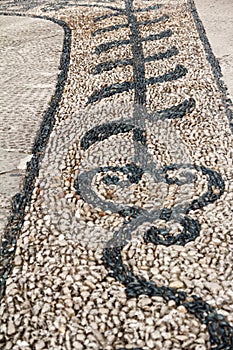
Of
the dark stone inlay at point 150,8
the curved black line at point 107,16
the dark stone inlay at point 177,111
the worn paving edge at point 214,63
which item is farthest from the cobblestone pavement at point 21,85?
the worn paving edge at point 214,63

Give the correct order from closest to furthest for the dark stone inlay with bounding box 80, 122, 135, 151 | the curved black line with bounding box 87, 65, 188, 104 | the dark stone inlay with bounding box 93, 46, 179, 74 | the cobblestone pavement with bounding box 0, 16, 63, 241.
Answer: the cobblestone pavement with bounding box 0, 16, 63, 241 < the dark stone inlay with bounding box 80, 122, 135, 151 < the curved black line with bounding box 87, 65, 188, 104 < the dark stone inlay with bounding box 93, 46, 179, 74

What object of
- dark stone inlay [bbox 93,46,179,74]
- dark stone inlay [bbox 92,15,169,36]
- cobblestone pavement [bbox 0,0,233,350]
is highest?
cobblestone pavement [bbox 0,0,233,350]

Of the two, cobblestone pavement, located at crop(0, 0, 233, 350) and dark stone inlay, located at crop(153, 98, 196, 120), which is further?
dark stone inlay, located at crop(153, 98, 196, 120)

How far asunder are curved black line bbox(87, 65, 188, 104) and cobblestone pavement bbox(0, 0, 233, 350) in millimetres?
21

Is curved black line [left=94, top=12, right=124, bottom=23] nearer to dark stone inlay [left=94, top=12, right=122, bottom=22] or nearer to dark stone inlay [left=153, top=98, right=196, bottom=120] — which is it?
dark stone inlay [left=94, top=12, right=122, bottom=22]

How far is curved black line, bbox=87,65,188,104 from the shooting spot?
16.0 feet

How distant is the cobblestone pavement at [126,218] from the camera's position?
2416mm

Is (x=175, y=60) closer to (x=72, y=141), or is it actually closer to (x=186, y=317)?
(x=72, y=141)

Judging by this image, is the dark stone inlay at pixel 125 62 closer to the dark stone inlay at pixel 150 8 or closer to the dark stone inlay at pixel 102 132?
the dark stone inlay at pixel 102 132

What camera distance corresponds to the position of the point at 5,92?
512 centimetres

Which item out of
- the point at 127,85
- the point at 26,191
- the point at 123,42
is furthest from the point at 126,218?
the point at 123,42

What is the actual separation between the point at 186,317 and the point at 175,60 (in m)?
3.78

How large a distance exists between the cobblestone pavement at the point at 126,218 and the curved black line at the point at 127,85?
0.02m

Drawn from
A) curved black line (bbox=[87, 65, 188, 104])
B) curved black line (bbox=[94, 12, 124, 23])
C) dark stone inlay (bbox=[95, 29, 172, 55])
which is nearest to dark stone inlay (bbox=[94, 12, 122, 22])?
curved black line (bbox=[94, 12, 124, 23])
